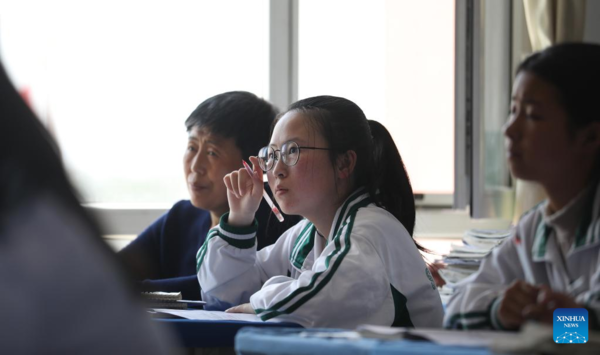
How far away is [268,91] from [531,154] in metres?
2.03

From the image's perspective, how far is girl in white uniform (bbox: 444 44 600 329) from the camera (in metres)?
0.69

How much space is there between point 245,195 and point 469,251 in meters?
0.63

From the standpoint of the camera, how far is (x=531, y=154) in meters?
0.73

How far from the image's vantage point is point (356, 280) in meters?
1.07

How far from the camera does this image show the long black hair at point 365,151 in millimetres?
1300

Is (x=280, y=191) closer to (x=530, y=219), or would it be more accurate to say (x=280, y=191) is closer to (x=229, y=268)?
(x=229, y=268)

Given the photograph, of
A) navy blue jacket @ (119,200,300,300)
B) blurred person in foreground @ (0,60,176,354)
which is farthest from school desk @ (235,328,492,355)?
navy blue jacket @ (119,200,300,300)

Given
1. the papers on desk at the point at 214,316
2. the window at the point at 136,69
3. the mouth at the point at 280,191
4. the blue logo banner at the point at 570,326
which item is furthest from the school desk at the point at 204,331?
the window at the point at 136,69

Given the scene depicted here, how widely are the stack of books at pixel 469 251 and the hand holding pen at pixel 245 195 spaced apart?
1.76 feet

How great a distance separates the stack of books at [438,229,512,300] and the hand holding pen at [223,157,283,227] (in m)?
0.54

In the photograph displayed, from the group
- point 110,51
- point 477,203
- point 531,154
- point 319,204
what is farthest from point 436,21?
point 110,51

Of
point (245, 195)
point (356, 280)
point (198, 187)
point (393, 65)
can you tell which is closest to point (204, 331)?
point (356, 280)

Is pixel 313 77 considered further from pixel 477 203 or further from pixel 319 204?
pixel 477 203

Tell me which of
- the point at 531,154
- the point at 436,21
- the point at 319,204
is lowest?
the point at 319,204
